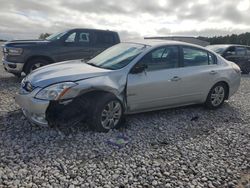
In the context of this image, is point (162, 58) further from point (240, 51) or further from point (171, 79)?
point (240, 51)

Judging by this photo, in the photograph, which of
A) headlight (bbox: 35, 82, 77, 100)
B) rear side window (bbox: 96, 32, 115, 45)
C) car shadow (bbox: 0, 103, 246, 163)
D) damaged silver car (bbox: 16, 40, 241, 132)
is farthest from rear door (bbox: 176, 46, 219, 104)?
rear side window (bbox: 96, 32, 115, 45)

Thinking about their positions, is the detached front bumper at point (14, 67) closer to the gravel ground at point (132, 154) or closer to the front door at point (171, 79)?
the gravel ground at point (132, 154)

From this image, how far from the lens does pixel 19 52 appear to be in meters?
8.62

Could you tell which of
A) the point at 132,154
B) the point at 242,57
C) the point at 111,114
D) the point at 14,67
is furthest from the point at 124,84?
the point at 242,57

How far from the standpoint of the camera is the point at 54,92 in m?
4.34

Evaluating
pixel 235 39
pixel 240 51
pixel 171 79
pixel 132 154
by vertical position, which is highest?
pixel 235 39

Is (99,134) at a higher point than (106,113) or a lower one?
lower

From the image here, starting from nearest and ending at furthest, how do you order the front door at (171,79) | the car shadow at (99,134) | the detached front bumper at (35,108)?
the car shadow at (99,134) < the detached front bumper at (35,108) < the front door at (171,79)

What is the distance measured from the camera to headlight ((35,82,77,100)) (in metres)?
4.33

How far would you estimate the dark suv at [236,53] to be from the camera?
13.8m

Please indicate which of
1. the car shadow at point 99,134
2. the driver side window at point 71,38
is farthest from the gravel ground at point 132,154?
the driver side window at point 71,38

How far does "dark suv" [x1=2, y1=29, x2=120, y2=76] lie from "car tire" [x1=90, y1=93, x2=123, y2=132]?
3968 millimetres

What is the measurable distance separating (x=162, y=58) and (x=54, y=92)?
228cm

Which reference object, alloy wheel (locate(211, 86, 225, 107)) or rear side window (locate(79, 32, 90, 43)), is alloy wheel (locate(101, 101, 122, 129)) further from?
rear side window (locate(79, 32, 90, 43))
